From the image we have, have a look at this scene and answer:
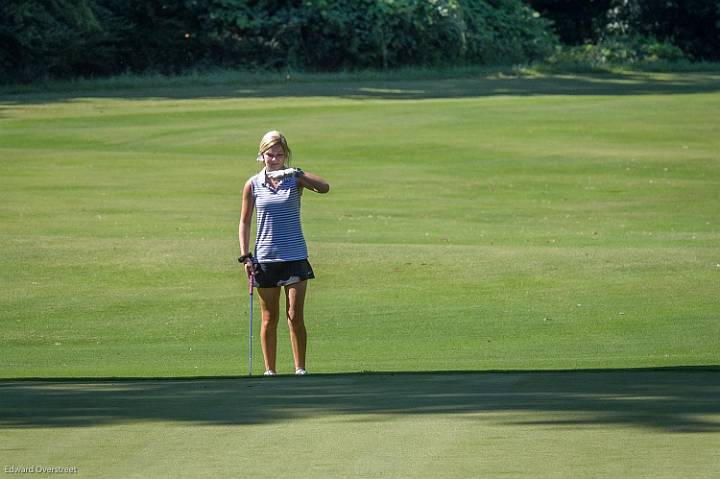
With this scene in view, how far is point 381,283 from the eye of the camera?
48.4ft

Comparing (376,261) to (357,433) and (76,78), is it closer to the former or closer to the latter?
(357,433)

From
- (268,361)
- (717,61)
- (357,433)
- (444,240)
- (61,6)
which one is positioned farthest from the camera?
(717,61)

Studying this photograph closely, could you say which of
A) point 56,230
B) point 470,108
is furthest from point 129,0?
point 56,230

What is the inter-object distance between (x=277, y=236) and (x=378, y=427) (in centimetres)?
358

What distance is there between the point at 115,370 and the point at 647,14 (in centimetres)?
4856

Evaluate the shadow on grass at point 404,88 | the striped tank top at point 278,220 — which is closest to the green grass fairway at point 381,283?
the shadow on grass at point 404,88

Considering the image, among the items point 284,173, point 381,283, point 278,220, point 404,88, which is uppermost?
point 284,173

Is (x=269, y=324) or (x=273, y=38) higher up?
(x=269, y=324)

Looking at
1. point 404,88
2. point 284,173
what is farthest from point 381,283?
point 404,88

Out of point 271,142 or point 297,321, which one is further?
point 297,321

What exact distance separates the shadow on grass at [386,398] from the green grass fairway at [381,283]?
26 mm

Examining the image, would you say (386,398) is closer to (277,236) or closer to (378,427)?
(378,427)

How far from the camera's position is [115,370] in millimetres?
9867

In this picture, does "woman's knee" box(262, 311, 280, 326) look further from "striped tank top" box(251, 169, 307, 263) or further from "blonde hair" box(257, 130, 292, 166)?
"blonde hair" box(257, 130, 292, 166)
